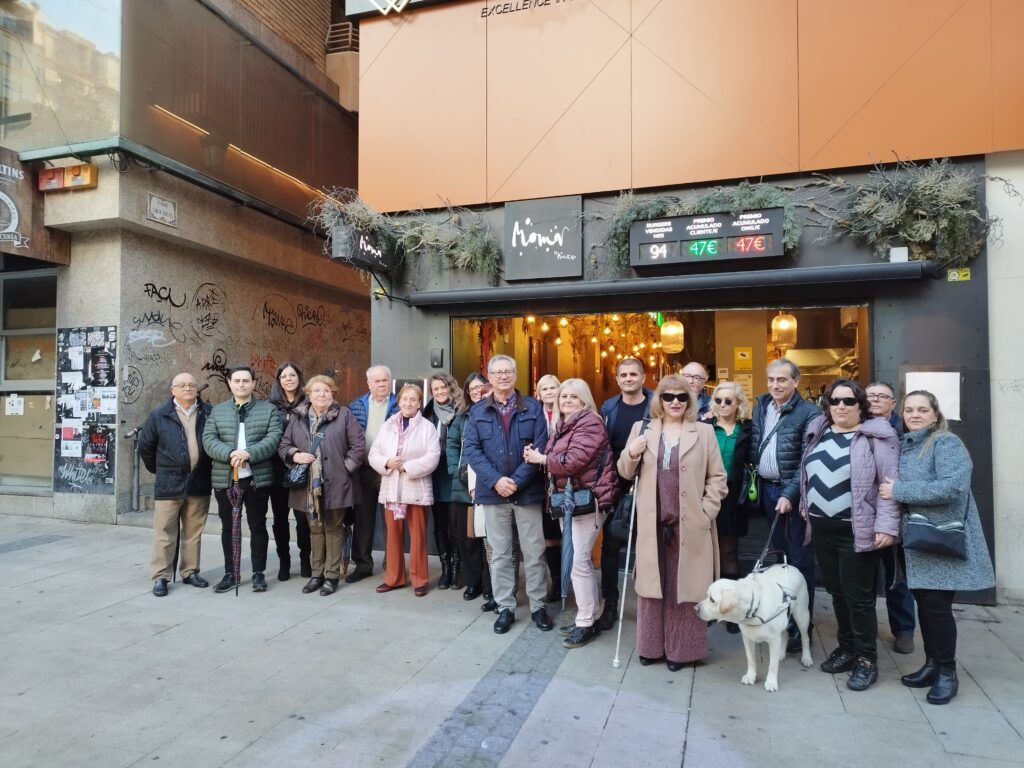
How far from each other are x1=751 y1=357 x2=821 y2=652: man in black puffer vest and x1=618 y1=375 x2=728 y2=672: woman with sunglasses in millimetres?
652

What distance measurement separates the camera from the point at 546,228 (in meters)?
7.02

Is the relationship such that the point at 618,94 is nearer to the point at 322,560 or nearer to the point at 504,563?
the point at 504,563

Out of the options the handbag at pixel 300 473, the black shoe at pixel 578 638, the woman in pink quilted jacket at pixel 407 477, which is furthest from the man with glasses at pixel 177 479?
the black shoe at pixel 578 638

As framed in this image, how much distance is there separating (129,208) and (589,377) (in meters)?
6.76

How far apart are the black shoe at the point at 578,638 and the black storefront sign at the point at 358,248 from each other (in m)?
4.21

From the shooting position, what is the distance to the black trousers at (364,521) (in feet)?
21.0

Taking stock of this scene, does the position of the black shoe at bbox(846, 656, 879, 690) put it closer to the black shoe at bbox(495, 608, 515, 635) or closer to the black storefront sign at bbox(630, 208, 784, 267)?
the black shoe at bbox(495, 608, 515, 635)

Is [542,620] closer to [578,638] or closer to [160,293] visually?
[578,638]

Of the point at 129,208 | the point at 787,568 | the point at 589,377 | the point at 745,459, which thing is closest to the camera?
the point at 787,568

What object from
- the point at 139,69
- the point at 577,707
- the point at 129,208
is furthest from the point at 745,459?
the point at 139,69

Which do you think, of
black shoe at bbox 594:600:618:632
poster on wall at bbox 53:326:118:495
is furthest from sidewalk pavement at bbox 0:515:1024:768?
poster on wall at bbox 53:326:118:495

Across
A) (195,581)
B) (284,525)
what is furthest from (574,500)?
(195,581)

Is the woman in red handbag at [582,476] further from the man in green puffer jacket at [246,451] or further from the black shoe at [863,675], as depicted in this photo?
the man in green puffer jacket at [246,451]

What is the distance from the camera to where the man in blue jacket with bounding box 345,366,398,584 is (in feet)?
20.9
